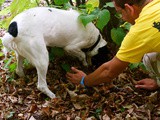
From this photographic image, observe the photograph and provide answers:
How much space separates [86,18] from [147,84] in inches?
45.4

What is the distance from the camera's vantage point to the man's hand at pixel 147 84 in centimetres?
366

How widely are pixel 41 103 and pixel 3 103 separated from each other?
50 centimetres

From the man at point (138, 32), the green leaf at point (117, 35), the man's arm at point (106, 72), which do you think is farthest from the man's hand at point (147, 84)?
the man at point (138, 32)

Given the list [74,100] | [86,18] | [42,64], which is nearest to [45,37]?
[42,64]

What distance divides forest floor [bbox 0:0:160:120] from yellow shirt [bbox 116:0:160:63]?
1.00 meters

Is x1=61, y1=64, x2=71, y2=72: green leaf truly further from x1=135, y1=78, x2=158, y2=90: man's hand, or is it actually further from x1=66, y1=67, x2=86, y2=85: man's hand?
x1=135, y1=78, x2=158, y2=90: man's hand

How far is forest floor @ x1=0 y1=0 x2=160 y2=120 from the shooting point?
336cm

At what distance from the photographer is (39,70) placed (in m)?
3.56

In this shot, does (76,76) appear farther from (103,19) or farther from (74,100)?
(103,19)

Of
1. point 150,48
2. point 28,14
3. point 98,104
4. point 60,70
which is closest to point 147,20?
point 150,48

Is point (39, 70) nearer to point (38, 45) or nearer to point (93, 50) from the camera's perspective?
point (38, 45)

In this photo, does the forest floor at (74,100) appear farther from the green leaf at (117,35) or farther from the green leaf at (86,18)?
the green leaf at (86,18)

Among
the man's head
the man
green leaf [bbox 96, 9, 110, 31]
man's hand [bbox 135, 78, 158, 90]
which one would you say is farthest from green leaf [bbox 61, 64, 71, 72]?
the man's head

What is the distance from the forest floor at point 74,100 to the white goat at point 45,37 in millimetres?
179
